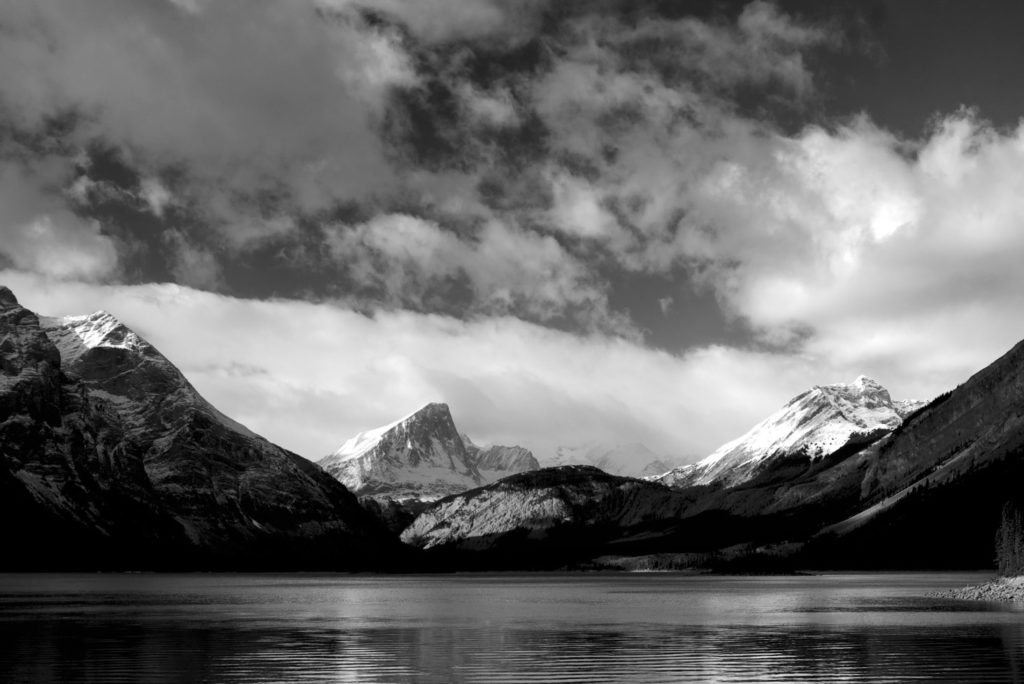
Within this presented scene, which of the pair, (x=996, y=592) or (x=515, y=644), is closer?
(x=515, y=644)

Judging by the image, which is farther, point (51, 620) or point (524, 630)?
point (51, 620)

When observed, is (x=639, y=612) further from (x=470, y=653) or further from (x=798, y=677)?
(x=798, y=677)

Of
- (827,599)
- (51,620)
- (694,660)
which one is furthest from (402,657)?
(827,599)

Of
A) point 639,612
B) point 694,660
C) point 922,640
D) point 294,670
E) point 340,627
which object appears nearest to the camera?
point 294,670

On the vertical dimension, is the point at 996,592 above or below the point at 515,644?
below

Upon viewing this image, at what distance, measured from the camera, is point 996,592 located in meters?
172

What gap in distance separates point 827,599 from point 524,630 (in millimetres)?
94754

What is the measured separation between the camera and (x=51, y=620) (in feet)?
430

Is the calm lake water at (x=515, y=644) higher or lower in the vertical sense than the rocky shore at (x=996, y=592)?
higher

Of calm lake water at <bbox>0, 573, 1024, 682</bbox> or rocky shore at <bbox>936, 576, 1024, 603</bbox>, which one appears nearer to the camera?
calm lake water at <bbox>0, 573, 1024, 682</bbox>

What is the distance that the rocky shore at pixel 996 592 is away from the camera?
164250 mm

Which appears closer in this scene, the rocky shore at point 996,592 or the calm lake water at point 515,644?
the calm lake water at point 515,644

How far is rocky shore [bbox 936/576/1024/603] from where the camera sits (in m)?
164

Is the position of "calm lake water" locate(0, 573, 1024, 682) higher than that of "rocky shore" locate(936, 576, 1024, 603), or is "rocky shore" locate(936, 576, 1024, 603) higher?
"calm lake water" locate(0, 573, 1024, 682)
